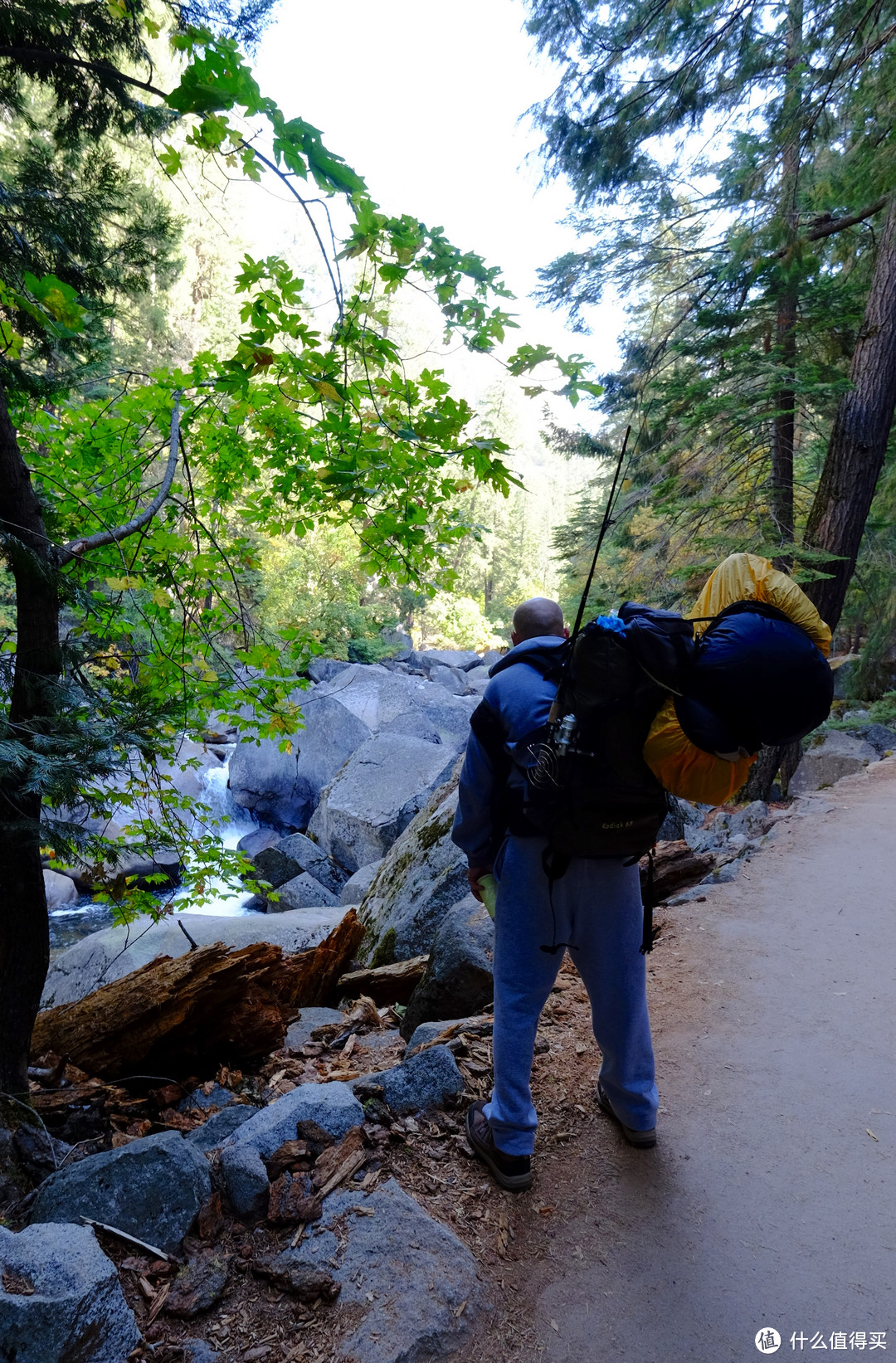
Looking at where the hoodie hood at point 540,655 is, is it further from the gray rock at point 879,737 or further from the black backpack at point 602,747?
the gray rock at point 879,737

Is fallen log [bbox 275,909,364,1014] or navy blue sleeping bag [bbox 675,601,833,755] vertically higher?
navy blue sleeping bag [bbox 675,601,833,755]

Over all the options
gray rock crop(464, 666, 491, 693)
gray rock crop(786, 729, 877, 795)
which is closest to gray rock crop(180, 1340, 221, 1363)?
gray rock crop(786, 729, 877, 795)

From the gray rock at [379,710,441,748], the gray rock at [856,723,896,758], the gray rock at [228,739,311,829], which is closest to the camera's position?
the gray rock at [856,723,896,758]

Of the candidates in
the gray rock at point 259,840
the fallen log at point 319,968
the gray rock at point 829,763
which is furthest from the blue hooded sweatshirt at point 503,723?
the gray rock at point 259,840

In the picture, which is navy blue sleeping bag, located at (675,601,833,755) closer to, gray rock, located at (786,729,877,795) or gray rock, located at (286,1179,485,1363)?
gray rock, located at (286,1179,485,1363)

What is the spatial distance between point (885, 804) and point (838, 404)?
4.18 metres

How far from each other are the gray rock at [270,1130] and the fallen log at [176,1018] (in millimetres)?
1248

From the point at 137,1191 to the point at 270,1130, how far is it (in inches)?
17.5

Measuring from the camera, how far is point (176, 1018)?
3.74 metres

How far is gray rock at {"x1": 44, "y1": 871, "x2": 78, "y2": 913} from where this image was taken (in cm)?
962

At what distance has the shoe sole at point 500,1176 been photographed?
7.95ft

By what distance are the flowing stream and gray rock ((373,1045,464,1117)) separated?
382 cm

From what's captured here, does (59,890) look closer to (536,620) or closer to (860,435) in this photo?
(536,620)

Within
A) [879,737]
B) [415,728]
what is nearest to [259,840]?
[415,728]
